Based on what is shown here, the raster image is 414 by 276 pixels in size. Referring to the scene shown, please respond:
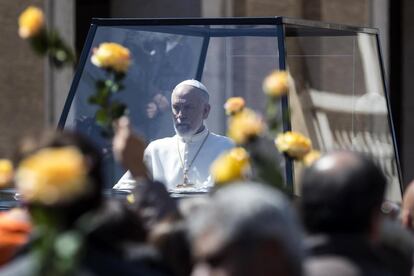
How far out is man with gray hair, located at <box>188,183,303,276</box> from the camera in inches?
109

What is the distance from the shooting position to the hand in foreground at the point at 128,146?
3.71 m

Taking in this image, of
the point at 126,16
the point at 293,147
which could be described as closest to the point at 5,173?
the point at 293,147

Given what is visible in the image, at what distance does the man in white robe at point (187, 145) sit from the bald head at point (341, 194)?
421 cm

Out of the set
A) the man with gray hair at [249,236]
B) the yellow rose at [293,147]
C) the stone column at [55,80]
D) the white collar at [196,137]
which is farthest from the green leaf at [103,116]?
the stone column at [55,80]

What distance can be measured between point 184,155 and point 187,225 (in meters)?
4.35

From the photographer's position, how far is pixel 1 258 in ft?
12.6

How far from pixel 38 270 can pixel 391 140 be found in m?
5.59

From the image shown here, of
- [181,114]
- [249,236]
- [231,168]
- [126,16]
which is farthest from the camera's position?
[126,16]

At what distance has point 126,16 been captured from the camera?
15.0 m

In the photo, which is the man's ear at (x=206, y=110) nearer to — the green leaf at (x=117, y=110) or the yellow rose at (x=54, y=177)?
the green leaf at (x=117, y=110)

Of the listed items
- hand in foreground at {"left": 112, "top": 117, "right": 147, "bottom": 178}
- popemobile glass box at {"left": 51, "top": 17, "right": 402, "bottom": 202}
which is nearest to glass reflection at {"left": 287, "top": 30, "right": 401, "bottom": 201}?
popemobile glass box at {"left": 51, "top": 17, "right": 402, "bottom": 202}

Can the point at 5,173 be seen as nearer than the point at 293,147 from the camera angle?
Yes

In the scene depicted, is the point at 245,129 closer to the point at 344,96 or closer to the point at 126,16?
the point at 344,96

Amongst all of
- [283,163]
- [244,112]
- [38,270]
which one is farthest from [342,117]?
[38,270]
